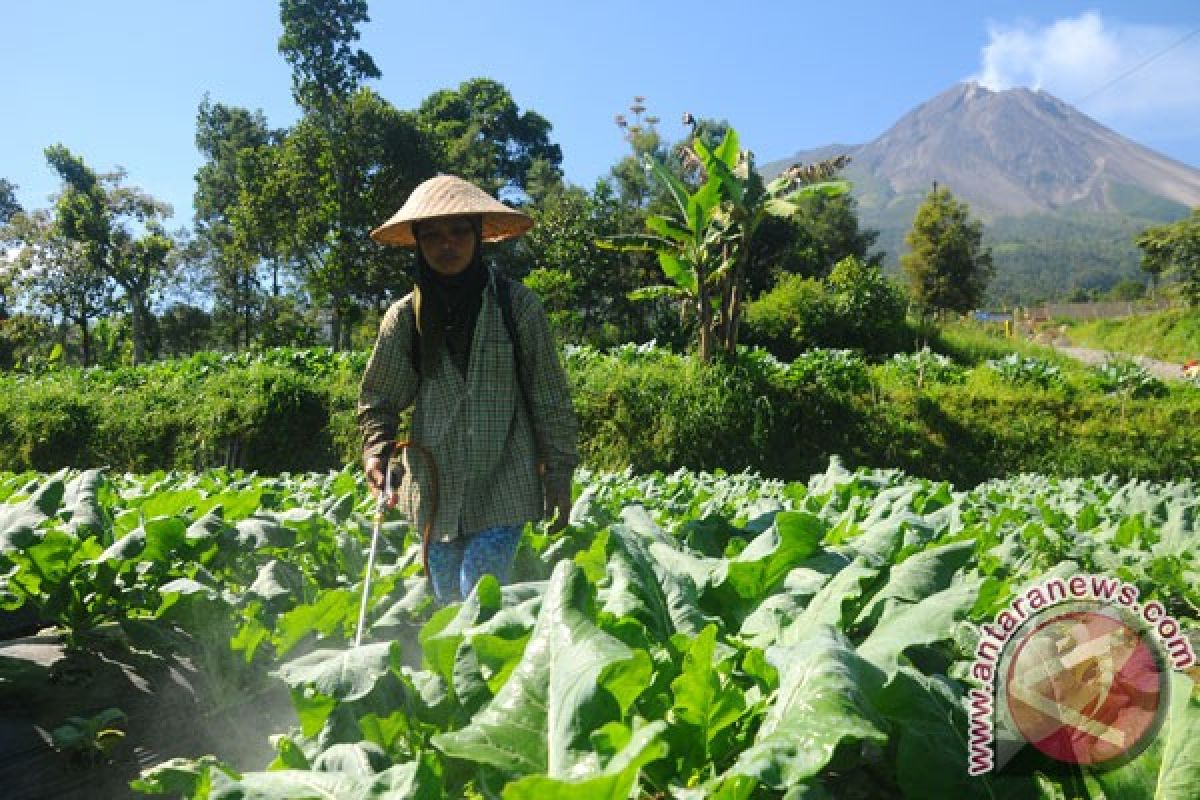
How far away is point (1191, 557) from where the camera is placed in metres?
2.65

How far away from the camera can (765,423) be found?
10359 mm

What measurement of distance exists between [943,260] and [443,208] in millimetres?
40767

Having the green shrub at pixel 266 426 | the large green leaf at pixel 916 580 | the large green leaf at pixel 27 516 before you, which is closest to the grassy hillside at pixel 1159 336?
the green shrub at pixel 266 426

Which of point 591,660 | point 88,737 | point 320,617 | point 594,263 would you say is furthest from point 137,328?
point 591,660

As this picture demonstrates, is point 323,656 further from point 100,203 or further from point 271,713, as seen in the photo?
point 100,203

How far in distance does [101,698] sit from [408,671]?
5.88 feet

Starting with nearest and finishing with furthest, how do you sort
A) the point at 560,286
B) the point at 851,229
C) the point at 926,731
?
the point at 926,731 → the point at 560,286 → the point at 851,229

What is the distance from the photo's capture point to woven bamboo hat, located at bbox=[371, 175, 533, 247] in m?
2.94

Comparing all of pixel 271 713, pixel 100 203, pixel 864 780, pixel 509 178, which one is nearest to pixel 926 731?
pixel 864 780

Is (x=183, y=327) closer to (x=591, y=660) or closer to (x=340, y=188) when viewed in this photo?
(x=340, y=188)

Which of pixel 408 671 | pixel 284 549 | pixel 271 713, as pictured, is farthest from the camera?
pixel 284 549

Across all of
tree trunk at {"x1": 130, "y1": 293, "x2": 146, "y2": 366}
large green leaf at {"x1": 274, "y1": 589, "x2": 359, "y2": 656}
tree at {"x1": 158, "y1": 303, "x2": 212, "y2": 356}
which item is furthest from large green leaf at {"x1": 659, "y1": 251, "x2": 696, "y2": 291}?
tree at {"x1": 158, "y1": 303, "x2": 212, "y2": 356}

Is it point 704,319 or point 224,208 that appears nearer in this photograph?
point 704,319

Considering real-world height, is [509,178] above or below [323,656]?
above
